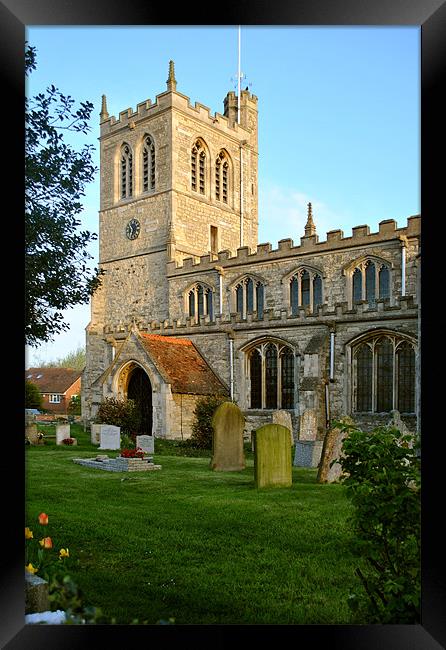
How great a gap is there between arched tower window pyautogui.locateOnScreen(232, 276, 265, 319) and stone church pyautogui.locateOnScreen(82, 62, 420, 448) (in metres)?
0.04

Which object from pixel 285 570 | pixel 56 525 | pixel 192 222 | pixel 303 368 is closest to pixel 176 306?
pixel 192 222

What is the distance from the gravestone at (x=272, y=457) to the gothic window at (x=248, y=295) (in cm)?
991

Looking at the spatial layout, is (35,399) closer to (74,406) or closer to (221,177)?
(74,406)

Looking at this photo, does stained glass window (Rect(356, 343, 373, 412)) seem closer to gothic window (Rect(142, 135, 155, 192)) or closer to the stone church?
the stone church

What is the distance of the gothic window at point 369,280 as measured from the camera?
1411cm

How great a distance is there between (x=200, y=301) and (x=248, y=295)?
2.03 meters

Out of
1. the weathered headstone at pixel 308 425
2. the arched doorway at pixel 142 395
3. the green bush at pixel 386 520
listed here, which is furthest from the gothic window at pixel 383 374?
the green bush at pixel 386 520

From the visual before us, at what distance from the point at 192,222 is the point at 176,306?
3690 mm

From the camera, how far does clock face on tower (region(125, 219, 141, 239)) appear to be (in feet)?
67.4

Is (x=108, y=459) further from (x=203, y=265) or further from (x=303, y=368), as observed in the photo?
(x=203, y=265)

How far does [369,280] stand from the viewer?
47.4 ft

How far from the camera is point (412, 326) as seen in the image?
11.1m

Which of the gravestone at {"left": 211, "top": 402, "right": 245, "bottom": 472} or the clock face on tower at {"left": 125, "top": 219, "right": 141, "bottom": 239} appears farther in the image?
the clock face on tower at {"left": 125, "top": 219, "right": 141, "bottom": 239}

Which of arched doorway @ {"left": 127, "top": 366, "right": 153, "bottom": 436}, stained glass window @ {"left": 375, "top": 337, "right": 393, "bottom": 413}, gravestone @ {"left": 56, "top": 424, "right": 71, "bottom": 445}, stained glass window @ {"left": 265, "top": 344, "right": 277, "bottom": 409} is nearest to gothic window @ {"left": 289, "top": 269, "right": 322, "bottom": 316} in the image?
stained glass window @ {"left": 265, "top": 344, "right": 277, "bottom": 409}
